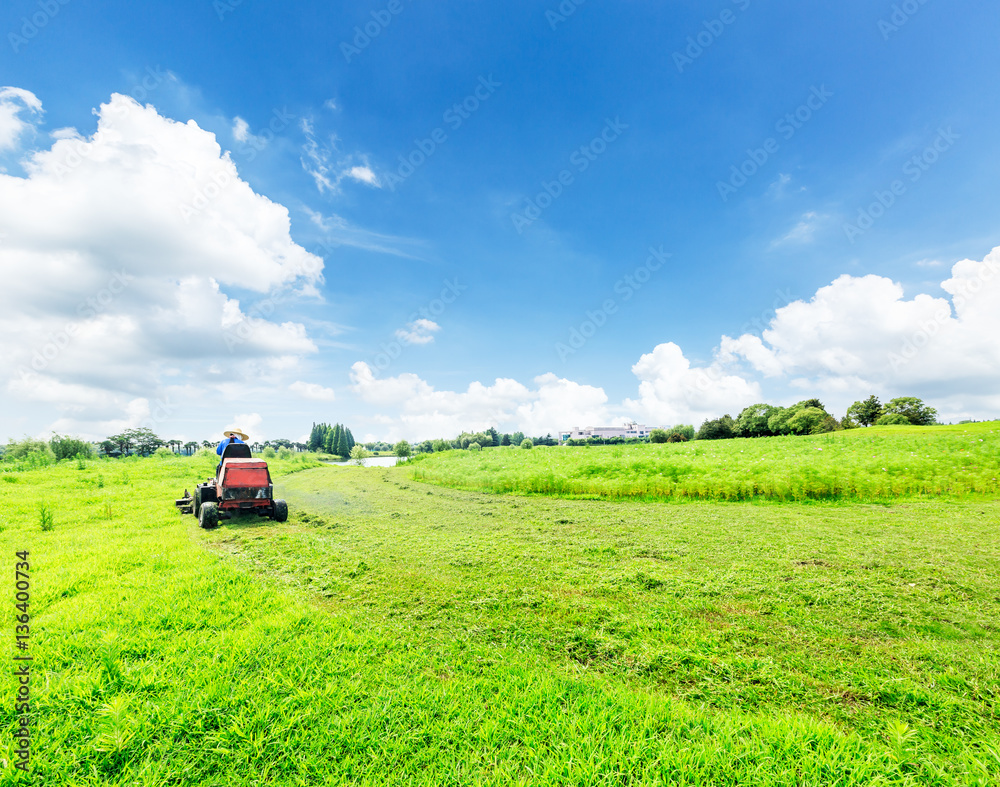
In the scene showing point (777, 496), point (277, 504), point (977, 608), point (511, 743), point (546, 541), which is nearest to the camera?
point (511, 743)

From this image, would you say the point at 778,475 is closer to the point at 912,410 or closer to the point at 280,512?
the point at 280,512

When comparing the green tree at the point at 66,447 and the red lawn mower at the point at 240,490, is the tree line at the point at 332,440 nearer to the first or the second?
the green tree at the point at 66,447

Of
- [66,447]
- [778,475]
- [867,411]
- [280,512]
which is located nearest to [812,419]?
[867,411]

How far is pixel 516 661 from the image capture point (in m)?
4.14

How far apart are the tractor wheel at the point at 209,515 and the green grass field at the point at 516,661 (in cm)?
179

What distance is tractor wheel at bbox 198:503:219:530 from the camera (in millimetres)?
10484

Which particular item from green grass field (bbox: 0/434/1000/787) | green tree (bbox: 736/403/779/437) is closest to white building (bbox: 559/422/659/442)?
green tree (bbox: 736/403/779/437)

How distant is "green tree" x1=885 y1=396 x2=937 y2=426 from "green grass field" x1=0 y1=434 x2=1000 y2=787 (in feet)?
218

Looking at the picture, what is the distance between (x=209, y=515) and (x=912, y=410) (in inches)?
3185

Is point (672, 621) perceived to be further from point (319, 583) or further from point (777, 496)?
point (777, 496)

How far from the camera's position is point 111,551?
25.3 feet

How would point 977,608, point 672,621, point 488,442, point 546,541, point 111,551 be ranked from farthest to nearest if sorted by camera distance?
point 488,442, point 546,541, point 111,551, point 977,608, point 672,621

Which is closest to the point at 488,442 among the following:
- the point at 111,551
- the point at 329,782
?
the point at 111,551

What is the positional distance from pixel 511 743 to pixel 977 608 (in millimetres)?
7027
